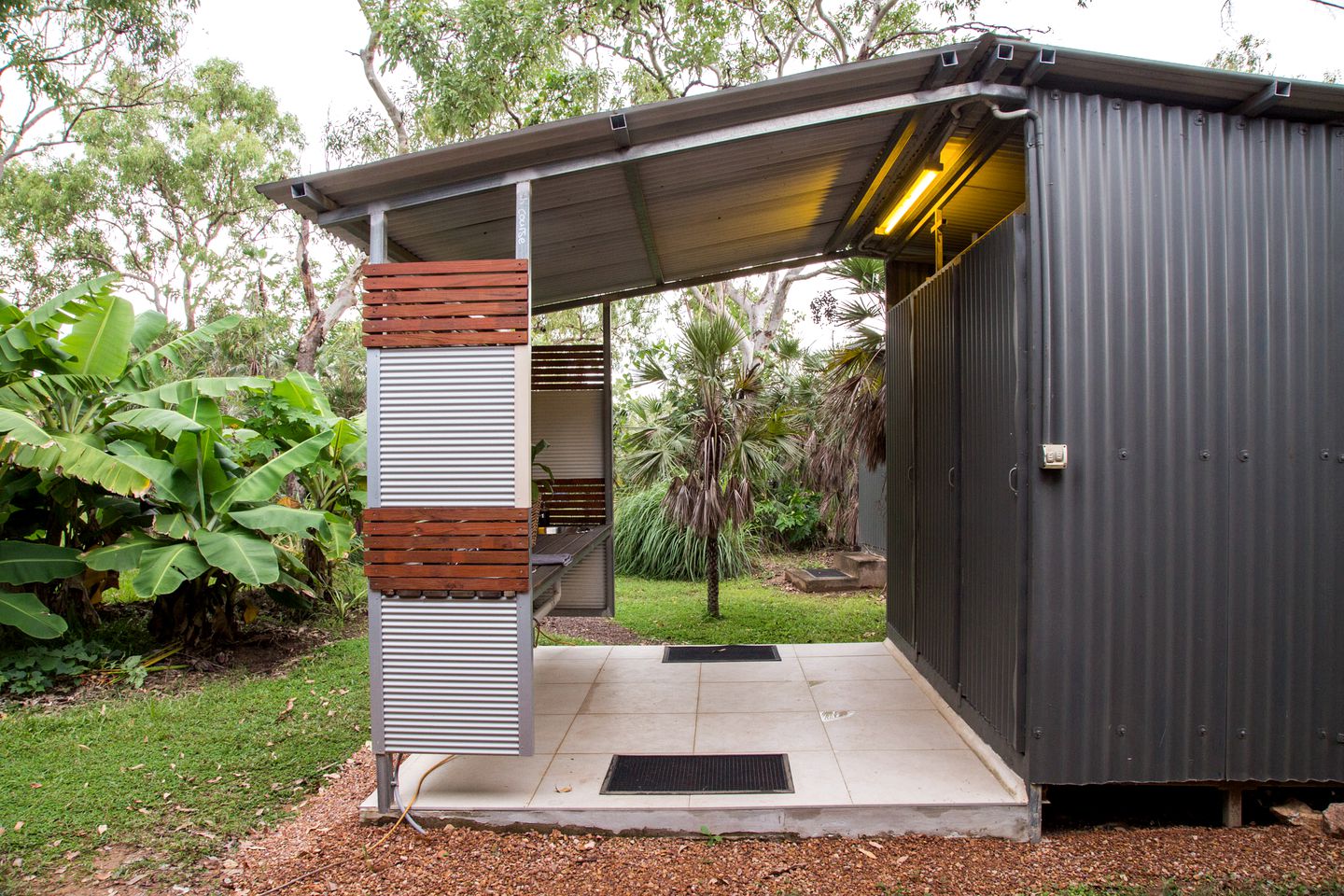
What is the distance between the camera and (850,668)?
5777mm

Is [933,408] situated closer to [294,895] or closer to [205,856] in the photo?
[294,895]

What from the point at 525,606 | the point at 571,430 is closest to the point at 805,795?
the point at 525,606

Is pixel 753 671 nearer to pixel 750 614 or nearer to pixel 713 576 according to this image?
pixel 713 576

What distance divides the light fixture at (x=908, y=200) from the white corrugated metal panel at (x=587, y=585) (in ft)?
10.8

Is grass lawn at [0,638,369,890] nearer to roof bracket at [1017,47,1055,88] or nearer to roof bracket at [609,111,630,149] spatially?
roof bracket at [609,111,630,149]

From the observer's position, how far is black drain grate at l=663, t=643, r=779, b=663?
6.14 meters

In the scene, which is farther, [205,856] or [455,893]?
[205,856]

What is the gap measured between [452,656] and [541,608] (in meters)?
1.65

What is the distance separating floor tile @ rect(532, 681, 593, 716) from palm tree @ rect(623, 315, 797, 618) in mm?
3532

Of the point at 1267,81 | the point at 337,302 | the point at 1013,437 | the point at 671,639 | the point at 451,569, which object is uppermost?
the point at 337,302

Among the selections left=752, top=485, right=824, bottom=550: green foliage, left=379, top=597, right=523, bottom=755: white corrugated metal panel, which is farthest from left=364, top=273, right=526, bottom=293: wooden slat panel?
left=752, top=485, right=824, bottom=550: green foliage

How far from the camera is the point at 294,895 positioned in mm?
3207

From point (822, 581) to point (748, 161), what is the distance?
750 centimetres

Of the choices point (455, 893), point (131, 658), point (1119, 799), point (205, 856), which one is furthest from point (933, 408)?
point (131, 658)
